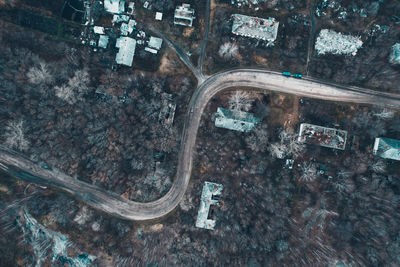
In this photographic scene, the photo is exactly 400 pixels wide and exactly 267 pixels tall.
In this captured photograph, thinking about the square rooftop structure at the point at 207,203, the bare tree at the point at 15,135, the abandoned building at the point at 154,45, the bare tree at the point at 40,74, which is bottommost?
the square rooftop structure at the point at 207,203

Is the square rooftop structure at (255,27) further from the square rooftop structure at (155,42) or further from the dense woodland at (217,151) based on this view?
the square rooftop structure at (155,42)

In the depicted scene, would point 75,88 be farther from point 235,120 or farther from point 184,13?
point 235,120

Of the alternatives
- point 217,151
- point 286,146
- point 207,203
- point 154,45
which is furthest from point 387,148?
point 154,45


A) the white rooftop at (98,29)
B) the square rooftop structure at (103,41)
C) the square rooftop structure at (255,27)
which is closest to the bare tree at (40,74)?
the square rooftop structure at (103,41)

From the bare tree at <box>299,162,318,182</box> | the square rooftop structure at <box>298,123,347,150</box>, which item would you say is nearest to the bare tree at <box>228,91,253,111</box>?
the square rooftop structure at <box>298,123,347,150</box>

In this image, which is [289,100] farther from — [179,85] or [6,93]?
[6,93]
